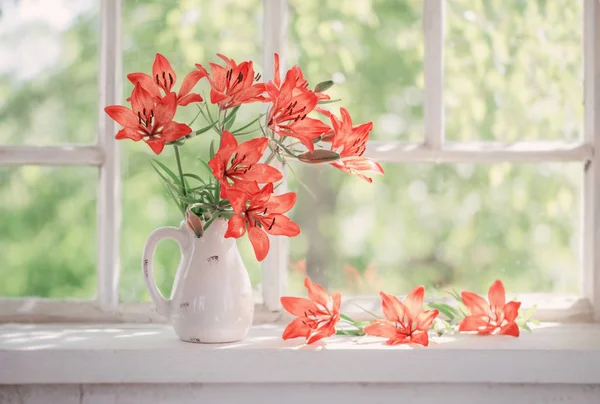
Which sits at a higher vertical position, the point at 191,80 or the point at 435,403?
the point at 191,80

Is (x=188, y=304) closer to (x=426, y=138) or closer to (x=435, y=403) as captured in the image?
(x=435, y=403)

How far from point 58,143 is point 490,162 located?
105 cm

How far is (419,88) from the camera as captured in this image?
4.89 ft

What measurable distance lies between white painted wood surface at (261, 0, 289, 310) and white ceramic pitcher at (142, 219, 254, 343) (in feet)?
0.71

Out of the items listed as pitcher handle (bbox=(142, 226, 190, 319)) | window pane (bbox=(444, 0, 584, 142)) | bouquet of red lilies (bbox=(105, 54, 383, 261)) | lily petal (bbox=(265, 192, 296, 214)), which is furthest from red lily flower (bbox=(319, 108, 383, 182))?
window pane (bbox=(444, 0, 584, 142))

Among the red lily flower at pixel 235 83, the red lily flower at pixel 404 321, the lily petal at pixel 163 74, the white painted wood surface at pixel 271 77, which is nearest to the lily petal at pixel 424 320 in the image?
the red lily flower at pixel 404 321

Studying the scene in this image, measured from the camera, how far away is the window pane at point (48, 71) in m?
1.42


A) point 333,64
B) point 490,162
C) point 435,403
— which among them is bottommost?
point 435,403

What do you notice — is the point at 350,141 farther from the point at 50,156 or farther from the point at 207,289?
the point at 50,156

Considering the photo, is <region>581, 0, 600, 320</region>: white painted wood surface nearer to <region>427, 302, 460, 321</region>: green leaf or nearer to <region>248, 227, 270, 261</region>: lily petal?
<region>427, 302, 460, 321</region>: green leaf

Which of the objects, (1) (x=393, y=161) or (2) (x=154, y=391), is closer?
(2) (x=154, y=391)

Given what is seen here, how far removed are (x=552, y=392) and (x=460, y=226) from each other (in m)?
0.47

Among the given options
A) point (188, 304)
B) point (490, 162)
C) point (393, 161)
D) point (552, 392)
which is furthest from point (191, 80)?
point (552, 392)

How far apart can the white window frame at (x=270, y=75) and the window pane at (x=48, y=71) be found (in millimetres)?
54
